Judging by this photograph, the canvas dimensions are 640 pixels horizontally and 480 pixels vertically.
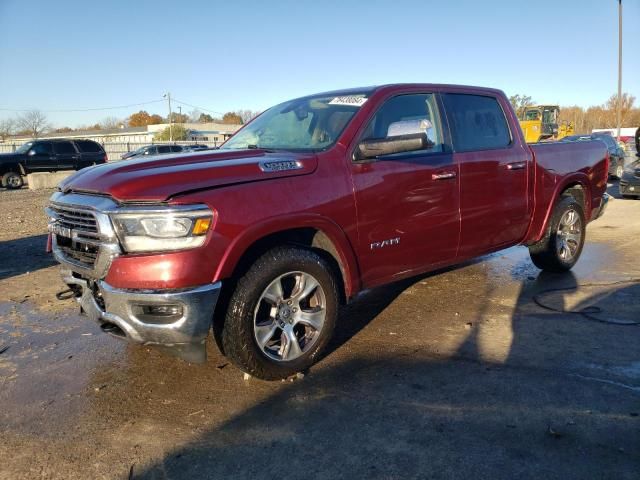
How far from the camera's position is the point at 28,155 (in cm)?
2167

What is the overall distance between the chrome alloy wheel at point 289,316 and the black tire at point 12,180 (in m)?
21.6

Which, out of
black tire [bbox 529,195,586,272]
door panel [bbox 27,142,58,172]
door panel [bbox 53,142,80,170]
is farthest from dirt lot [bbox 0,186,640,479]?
door panel [bbox 53,142,80,170]

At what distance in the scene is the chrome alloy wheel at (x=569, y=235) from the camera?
592cm

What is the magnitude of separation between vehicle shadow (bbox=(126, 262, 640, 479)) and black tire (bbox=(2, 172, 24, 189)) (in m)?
21.8

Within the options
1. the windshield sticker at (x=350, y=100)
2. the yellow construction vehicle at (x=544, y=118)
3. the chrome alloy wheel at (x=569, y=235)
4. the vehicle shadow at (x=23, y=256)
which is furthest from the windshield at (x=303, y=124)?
the yellow construction vehicle at (x=544, y=118)

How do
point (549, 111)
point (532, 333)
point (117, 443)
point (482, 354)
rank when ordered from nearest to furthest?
point (117, 443) < point (482, 354) < point (532, 333) < point (549, 111)

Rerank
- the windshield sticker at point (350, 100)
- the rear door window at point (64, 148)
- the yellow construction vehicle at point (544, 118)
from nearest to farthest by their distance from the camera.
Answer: the windshield sticker at point (350, 100) → the rear door window at point (64, 148) → the yellow construction vehicle at point (544, 118)

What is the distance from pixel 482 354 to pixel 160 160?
8.71 ft

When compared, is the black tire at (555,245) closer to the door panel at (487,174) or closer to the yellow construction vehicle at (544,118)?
the door panel at (487,174)

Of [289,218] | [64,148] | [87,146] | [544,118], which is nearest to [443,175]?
[289,218]

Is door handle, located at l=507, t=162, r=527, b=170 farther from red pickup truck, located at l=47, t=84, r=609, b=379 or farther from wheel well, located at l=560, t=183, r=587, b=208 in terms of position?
wheel well, located at l=560, t=183, r=587, b=208

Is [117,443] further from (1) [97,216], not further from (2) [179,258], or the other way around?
(1) [97,216]

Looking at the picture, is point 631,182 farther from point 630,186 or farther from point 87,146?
point 87,146

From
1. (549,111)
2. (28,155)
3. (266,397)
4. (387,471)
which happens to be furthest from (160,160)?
(549,111)
